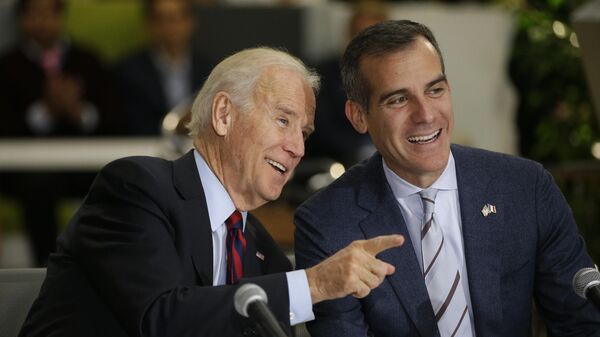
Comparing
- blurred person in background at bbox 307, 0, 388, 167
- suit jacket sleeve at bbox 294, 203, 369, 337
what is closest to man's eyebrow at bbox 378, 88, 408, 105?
suit jacket sleeve at bbox 294, 203, 369, 337

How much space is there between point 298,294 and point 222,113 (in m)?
0.53

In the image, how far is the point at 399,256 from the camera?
2.67m

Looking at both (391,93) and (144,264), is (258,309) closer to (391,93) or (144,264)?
(144,264)

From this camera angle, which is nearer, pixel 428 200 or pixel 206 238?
pixel 206 238

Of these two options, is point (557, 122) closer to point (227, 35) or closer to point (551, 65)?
point (551, 65)

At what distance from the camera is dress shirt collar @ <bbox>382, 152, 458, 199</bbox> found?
276 cm

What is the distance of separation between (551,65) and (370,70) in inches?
105

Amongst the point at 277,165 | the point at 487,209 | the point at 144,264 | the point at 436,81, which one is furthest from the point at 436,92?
the point at 144,264

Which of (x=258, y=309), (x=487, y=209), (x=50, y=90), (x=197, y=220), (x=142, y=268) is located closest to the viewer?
(x=258, y=309)

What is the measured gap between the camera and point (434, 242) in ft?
8.89

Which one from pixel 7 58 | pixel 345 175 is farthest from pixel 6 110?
pixel 345 175

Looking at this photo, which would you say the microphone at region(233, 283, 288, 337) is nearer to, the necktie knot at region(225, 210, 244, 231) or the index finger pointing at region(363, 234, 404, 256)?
the index finger pointing at region(363, 234, 404, 256)

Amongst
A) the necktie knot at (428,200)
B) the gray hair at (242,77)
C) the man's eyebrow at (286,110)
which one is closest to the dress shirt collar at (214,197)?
the gray hair at (242,77)

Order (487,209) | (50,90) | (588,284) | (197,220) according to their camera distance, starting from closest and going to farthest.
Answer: (588,284)
(197,220)
(487,209)
(50,90)
